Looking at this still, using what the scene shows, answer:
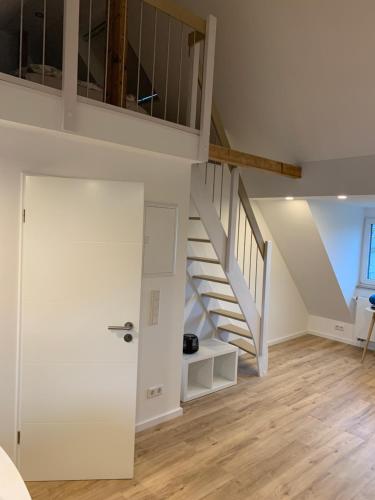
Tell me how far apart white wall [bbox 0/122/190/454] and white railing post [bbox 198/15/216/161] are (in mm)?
215

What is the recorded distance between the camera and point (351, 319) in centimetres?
548

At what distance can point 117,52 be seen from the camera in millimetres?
2553

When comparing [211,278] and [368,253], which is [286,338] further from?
[211,278]

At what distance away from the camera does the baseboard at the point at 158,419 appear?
3010 mm

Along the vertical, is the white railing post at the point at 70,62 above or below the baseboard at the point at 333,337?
above

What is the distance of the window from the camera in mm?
5680

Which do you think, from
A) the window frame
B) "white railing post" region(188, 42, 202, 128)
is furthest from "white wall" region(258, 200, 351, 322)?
"white railing post" region(188, 42, 202, 128)

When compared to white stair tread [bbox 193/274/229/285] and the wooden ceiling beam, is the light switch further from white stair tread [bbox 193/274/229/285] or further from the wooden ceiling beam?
the wooden ceiling beam

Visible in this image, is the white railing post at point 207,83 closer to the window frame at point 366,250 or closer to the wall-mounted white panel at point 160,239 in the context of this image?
the wall-mounted white panel at point 160,239

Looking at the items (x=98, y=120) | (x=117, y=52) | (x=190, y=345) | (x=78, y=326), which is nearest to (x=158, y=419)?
(x=190, y=345)

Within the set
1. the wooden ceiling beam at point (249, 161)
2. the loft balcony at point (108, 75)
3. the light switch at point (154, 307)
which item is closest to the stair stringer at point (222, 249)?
the wooden ceiling beam at point (249, 161)

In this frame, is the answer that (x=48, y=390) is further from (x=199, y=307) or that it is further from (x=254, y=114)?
(x=254, y=114)

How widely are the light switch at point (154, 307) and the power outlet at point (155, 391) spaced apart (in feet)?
1.81

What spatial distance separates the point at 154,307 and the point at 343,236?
11.2ft
